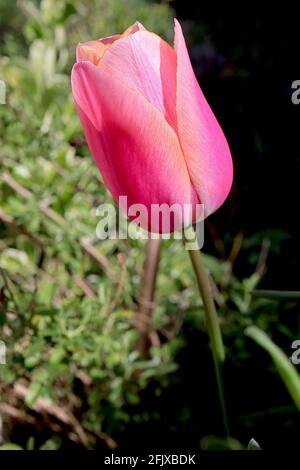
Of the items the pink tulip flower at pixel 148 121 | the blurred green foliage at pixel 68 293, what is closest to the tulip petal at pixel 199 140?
the pink tulip flower at pixel 148 121

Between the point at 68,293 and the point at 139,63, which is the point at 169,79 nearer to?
the point at 139,63

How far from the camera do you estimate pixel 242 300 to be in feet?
3.59

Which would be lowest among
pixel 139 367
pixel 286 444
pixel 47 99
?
pixel 286 444

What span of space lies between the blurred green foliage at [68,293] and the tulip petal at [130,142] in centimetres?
26

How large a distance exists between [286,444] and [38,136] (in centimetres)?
54

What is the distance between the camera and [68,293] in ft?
3.00

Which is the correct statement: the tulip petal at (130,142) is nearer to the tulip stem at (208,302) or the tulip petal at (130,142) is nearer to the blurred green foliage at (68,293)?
the tulip stem at (208,302)

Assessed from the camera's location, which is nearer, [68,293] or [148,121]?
[148,121]

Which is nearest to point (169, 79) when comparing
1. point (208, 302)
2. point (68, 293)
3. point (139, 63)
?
point (139, 63)

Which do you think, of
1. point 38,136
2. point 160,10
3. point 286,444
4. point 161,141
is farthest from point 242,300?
point 160,10

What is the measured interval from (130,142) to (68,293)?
447 millimetres

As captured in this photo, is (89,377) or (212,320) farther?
(89,377)

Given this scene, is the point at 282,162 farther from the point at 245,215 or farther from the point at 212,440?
the point at 212,440
